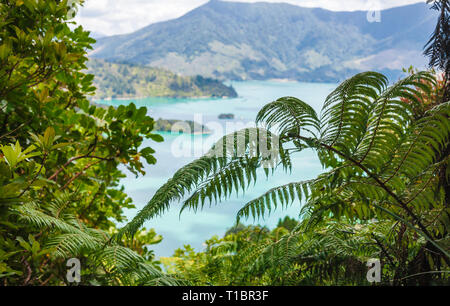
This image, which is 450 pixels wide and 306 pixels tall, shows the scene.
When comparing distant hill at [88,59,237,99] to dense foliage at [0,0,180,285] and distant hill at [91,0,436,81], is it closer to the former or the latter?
distant hill at [91,0,436,81]

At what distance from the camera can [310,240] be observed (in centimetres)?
111

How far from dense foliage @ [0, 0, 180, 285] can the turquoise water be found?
209 mm

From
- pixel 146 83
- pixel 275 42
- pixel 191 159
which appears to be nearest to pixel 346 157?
pixel 191 159

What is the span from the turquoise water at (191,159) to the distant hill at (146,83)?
226 millimetres

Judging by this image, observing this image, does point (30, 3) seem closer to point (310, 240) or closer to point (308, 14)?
point (310, 240)

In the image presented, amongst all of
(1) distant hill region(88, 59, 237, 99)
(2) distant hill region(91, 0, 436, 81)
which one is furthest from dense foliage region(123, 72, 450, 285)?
(1) distant hill region(88, 59, 237, 99)

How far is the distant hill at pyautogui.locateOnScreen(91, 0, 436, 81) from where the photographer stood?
3.72 meters

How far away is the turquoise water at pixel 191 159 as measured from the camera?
1477 mm

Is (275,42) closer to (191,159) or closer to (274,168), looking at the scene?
(191,159)

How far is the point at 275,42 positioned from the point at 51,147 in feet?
14.6

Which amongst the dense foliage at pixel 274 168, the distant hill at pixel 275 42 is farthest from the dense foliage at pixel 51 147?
the distant hill at pixel 275 42

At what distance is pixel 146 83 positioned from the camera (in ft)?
14.5
